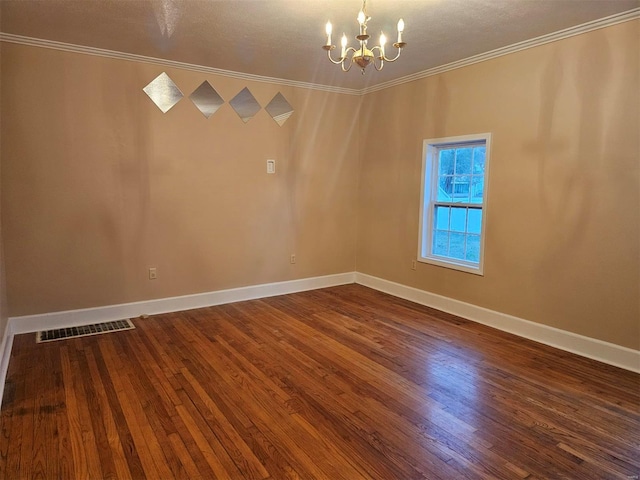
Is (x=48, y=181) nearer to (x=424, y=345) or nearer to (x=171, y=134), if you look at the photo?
(x=171, y=134)

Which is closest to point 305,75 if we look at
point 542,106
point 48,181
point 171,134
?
point 171,134

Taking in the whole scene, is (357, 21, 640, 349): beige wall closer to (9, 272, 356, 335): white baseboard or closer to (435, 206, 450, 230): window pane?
(435, 206, 450, 230): window pane

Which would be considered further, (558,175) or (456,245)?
(456,245)

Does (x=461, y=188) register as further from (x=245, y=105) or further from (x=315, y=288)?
(x=245, y=105)

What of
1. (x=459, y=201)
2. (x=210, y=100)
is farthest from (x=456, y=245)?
(x=210, y=100)

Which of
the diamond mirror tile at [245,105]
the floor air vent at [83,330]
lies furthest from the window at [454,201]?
the floor air vent at [83,330]

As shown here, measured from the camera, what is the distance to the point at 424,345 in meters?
3.45

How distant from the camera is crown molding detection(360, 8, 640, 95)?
2938 millimetres

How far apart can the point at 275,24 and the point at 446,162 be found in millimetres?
2385

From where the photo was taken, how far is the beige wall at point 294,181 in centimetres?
314

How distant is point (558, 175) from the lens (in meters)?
3.37

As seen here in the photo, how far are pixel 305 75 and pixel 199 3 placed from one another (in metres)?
1.96

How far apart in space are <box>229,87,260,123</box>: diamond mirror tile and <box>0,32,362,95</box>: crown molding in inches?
6.9

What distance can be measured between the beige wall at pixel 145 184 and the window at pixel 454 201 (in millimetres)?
1310
